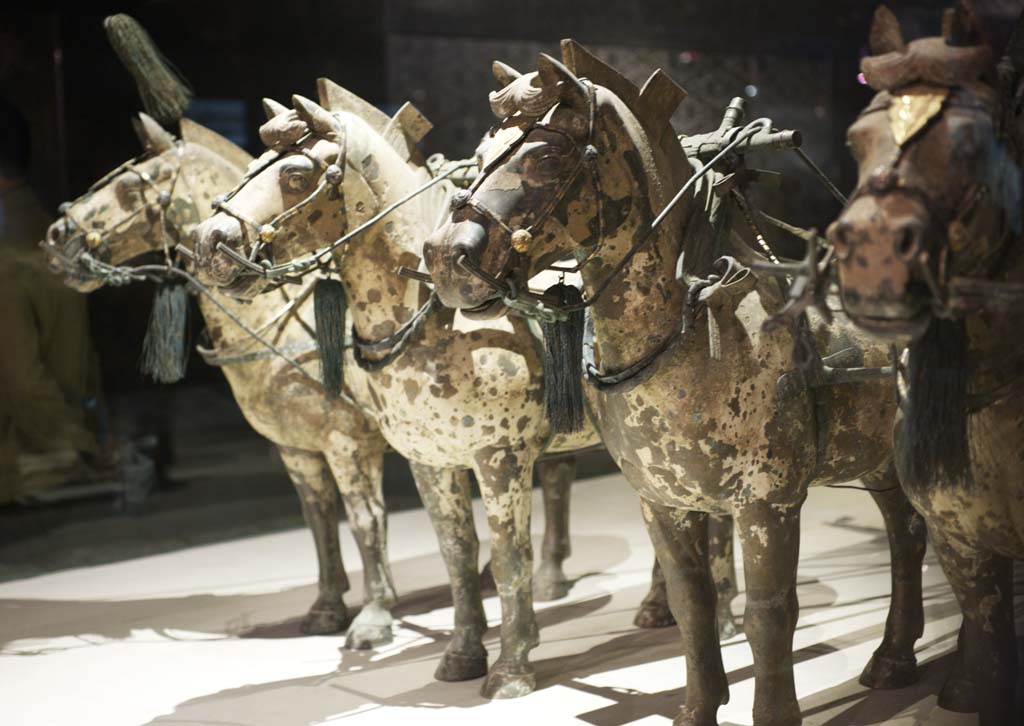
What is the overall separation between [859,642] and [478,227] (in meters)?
2.19

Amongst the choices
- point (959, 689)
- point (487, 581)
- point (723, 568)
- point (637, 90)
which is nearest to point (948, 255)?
point (637, 90)

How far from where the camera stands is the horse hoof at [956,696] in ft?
8.86

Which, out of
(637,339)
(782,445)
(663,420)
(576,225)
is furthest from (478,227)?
(782,445)

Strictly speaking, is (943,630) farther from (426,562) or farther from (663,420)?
(426,562)

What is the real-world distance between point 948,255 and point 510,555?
2.04 meters

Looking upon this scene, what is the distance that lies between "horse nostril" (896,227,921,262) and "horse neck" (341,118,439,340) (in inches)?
77.2

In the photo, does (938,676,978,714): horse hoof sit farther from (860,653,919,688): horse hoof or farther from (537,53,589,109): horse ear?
(537,53,589,109): horse ear

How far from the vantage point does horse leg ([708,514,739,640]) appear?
13.5 feet

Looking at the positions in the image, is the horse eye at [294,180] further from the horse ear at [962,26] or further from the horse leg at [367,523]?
the horse ear at [962,26]

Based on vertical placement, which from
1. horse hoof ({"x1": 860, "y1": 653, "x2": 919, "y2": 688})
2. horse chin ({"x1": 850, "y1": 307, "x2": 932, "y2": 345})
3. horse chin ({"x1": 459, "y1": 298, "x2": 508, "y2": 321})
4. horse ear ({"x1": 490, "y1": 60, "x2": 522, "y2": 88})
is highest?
horse ear ({"x1": 490, "y1": 60, "x2": 522, "y2": 88})

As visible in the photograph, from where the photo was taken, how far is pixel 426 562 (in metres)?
5.64

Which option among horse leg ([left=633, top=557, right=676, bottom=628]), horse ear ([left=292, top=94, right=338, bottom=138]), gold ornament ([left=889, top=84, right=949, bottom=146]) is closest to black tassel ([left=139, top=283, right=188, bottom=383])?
horse ear ([left=292, top=94, right=338, bottom=138])

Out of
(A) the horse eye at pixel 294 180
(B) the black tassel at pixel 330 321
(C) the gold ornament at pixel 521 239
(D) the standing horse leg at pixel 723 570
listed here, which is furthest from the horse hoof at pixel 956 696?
(A) the horse eye at pixel 294 180

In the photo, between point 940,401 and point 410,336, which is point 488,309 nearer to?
point 410,336
